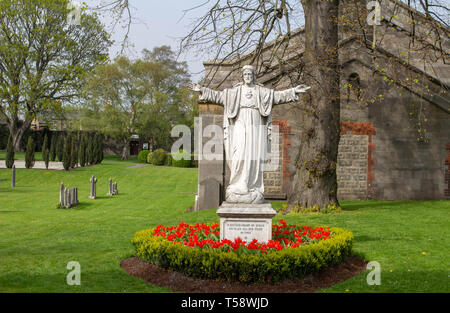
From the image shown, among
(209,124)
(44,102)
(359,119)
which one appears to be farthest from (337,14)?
(44,102)

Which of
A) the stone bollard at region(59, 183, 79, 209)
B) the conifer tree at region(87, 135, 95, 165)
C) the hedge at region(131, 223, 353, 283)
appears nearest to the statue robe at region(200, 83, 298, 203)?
the hedge at region(131, 223, 353, 283)

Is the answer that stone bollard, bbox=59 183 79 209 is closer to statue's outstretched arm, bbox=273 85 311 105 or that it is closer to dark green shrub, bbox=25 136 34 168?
statue's outstretched arm, bbox=273 85 311 105

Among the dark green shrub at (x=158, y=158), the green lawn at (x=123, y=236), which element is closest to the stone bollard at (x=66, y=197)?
the green lawn at (x=123, y=236)

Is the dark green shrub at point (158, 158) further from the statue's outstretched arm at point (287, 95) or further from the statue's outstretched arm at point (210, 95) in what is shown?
the statue's outstretched arm at point (287, 95)

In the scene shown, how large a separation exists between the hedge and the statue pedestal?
705 mm

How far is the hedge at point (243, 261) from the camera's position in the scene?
7.19 meters

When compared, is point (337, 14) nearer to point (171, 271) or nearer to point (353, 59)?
point (353, 59)

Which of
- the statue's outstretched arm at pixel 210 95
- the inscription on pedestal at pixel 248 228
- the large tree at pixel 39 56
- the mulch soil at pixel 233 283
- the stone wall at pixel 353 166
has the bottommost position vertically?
the mulch soil at pixel 233 283

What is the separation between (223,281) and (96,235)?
619 cm

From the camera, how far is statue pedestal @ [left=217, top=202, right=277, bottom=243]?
8.12 m

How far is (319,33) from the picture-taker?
50.1 ft

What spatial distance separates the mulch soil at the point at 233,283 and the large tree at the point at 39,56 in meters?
35.6

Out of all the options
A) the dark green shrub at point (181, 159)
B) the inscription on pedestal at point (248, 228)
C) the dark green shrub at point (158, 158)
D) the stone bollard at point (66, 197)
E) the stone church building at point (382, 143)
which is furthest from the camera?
→ the dark green shrub at point (158, 158)

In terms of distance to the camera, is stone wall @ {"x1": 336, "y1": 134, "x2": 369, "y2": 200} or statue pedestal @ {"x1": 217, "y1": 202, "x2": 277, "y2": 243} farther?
stone wall @ {"x1": 336, "y1": 134, "x2": 369, "y2": 200}
